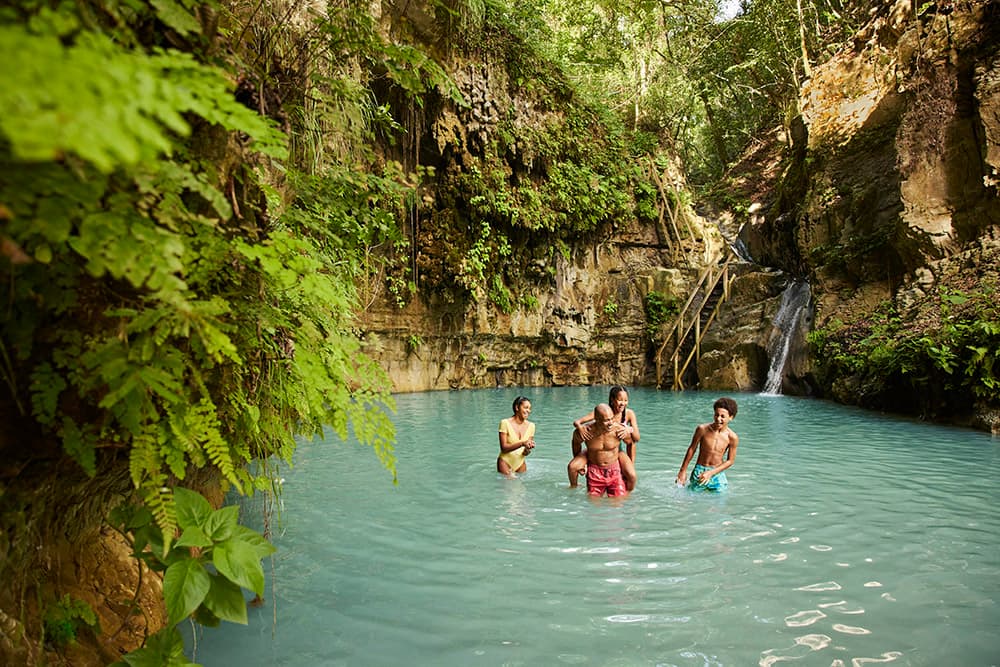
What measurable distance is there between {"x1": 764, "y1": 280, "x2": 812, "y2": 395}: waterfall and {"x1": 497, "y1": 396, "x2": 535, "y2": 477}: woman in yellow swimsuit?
12.4 meters

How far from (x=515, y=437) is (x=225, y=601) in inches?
194

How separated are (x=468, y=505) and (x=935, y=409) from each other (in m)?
10.1

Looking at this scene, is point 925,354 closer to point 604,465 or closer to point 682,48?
point 604,465

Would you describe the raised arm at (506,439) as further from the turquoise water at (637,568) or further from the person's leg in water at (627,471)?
the person's leg in water at (627,471)

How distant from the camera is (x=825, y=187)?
1648cm

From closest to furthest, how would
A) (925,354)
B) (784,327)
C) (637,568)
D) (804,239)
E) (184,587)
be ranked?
(184,587)
(637,568)
(925,354)
(804,239)
(784,327)

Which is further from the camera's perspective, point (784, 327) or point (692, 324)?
point (692, 324)

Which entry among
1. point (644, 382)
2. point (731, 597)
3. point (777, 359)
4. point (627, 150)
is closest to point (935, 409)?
point (777, 359)

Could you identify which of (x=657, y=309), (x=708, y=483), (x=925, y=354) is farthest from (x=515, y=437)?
(x=657, y=309)

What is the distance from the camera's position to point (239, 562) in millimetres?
2139

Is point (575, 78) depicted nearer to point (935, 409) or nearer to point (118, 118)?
point (935, 409)

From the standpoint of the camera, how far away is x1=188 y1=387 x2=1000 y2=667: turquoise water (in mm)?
2980

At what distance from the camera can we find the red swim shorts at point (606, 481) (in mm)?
5836

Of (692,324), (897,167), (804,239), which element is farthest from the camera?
(692,324)
